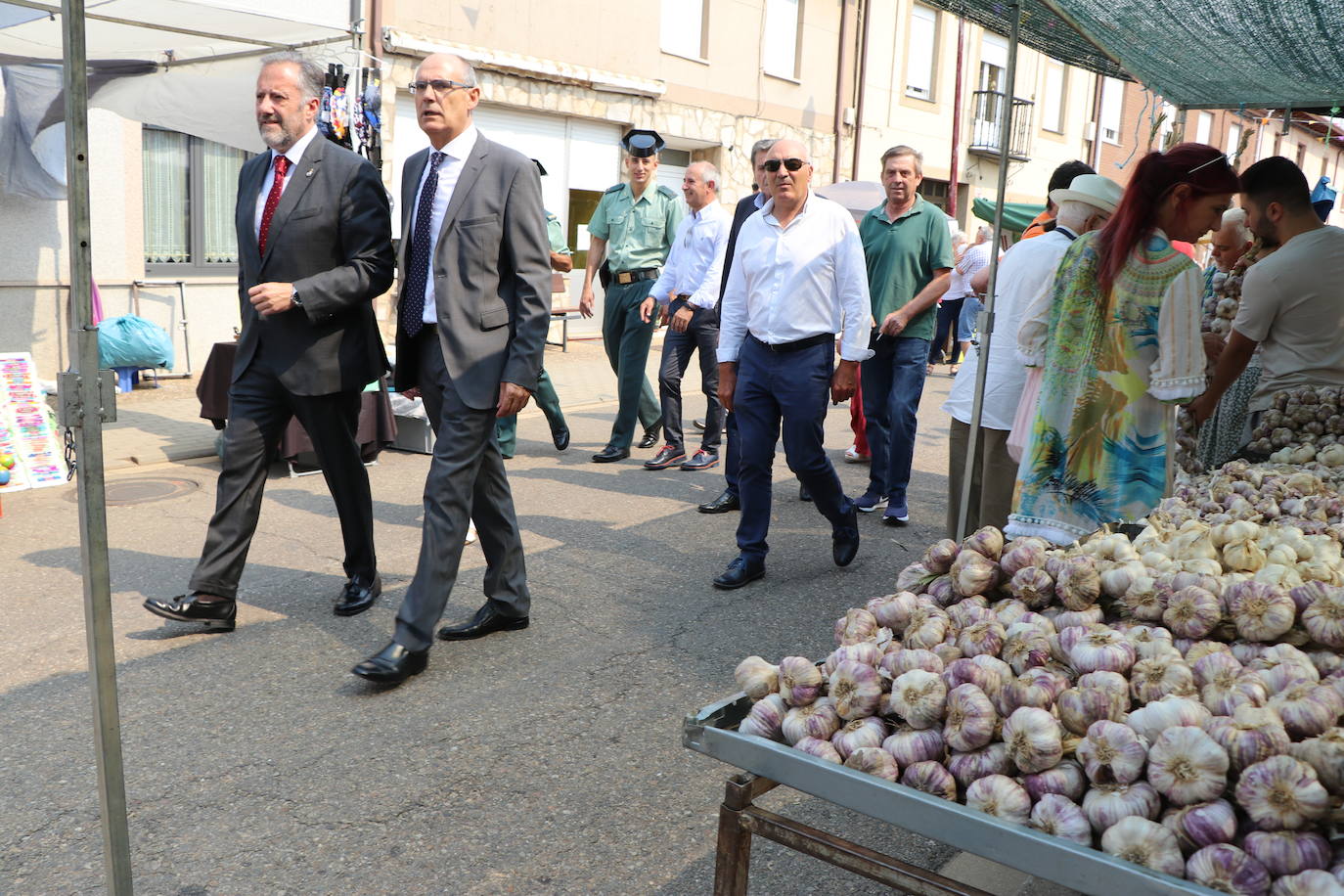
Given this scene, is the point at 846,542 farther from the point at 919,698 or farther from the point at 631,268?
the point at 919,698

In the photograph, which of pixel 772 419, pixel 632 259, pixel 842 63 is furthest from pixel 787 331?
A: pixel 842 63

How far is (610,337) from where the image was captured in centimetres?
829

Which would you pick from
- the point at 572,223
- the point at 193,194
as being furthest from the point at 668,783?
the point at 572,223

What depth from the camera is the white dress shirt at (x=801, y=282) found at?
5059mm

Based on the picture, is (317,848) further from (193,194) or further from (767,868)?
(193,194)

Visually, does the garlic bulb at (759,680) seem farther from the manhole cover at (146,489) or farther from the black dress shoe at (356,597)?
the manhole cover at (146,489)

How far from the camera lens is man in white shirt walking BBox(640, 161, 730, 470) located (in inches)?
302

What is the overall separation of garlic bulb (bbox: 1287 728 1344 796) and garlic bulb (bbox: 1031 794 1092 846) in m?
0.34

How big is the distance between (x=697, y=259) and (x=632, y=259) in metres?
0.61

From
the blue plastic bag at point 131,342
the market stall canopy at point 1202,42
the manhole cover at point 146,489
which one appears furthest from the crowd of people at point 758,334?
the blue plastic bag at point 131,342

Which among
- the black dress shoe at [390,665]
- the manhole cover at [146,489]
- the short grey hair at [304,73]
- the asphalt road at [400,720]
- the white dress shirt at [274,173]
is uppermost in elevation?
the short grey hair at [304,73]

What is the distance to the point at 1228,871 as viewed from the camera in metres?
1.61

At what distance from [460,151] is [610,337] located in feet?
13.7

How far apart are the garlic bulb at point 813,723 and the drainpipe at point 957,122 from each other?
2207 centimetres
